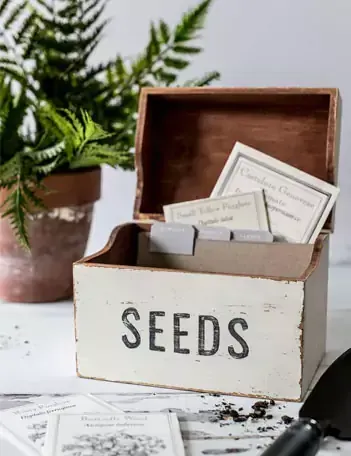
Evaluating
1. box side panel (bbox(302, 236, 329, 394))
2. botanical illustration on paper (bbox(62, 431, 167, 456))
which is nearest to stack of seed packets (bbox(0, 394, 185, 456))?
botanical illustration on paper (bbox(62, 431, 167, 456))

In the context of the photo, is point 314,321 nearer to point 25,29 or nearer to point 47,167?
point 47,167

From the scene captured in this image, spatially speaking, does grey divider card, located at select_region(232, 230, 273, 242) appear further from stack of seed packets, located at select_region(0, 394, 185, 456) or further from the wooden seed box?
stack of seed packets, located at select_region(0, 394, 185, 456)

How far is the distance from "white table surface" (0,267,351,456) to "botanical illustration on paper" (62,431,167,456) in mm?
28

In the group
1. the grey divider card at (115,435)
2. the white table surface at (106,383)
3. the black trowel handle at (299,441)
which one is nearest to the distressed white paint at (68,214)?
the white table surface at (106,383)

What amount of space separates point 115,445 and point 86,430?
0.03 meters

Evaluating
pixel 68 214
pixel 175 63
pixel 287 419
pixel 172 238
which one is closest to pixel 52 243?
pixel 68 214

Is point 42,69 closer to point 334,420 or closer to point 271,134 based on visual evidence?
point 271,134

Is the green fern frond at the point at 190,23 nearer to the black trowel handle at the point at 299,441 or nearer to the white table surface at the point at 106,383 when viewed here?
the white table surface at the point at 106,383

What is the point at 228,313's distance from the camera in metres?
0.62

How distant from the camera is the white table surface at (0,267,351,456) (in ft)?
1.80

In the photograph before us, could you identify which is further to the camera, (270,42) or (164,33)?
(270,42)

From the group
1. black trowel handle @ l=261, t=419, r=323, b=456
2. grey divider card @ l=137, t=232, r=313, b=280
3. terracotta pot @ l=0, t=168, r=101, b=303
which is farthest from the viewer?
terracotta pot @ l=0, t=168, r=101, b=303

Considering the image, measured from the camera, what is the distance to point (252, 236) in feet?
2.50

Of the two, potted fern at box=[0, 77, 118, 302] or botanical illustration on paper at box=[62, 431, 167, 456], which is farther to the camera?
potted fern at box=[0, 77, 118, 302]
